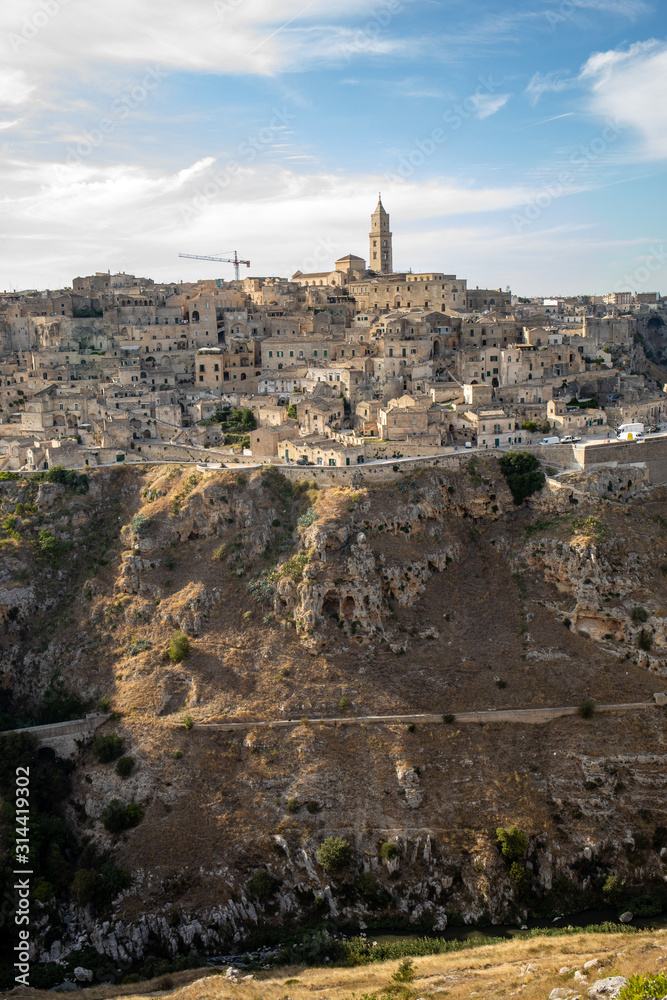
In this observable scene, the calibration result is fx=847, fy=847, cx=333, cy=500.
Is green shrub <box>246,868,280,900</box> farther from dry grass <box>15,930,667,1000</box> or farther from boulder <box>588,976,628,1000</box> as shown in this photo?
boulder <box>588,976,628,1000</box>

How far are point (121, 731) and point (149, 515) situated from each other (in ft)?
45.0

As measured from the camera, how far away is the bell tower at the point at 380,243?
88688 mm

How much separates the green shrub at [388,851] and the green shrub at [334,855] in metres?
1.43

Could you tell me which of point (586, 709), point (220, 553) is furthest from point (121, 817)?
point (586, 709)

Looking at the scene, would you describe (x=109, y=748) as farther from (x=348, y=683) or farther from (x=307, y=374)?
(x=307, y=374)

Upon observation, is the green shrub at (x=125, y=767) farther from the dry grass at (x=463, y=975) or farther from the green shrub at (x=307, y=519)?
the green shrub at (x=307, y=519)

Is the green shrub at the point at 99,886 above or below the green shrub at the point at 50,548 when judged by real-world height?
below

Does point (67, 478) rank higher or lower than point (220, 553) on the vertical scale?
higher

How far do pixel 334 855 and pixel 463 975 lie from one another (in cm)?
746

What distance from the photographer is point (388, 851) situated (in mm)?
35781

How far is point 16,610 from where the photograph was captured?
47.3m

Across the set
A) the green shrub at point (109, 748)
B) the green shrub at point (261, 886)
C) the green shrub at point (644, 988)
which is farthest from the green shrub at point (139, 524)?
the green shrub at point (644, 988)

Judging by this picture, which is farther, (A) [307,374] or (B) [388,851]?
(A) [307,374]

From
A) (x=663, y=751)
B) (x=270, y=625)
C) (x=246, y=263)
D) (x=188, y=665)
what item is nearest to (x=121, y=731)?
(x=188, y=665)
